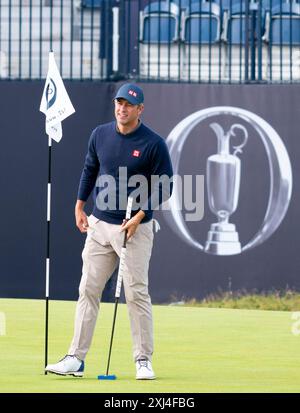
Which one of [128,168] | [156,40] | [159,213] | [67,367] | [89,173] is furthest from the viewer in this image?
[156,40]

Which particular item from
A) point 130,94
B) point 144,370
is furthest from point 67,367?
point 130,94

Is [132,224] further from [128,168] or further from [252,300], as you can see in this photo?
[252,300]

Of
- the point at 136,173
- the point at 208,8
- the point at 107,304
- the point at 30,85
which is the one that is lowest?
the point at 107,304

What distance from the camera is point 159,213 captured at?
52.7ft

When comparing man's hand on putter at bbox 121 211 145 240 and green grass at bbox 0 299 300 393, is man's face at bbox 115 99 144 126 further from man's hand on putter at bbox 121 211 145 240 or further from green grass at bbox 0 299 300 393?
green grass at bbox 0 299 300 393

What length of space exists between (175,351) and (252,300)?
178 inches

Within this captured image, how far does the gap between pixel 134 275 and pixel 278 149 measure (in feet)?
23.2

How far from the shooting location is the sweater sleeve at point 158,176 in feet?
30.5

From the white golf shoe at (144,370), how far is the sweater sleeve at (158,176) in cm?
100

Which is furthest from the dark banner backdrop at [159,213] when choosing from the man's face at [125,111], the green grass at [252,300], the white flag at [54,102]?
the man's face at [125,111]

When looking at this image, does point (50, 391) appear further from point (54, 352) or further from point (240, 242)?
point (240, 242)
